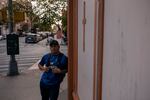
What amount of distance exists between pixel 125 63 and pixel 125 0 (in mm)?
337

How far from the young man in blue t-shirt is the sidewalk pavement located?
9.71ft

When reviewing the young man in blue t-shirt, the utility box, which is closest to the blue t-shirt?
the young man in blue t-shirt

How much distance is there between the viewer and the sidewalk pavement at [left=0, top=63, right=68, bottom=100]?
10.1 metres

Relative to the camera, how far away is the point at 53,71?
22.0ft

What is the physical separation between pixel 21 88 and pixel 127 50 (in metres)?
10.2

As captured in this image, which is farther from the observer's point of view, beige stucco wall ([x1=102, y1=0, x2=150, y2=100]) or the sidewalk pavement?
the sidewalk pavement

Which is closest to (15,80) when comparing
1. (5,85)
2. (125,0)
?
(5,85)

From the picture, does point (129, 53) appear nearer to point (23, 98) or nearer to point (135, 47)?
point (135, 47)

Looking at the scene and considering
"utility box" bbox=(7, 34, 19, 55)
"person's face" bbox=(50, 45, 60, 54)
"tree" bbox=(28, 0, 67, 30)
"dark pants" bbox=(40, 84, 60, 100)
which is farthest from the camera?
"tree" bbox=(28, 0, 67, 30)

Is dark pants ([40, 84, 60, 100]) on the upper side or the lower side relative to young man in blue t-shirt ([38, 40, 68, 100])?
lower

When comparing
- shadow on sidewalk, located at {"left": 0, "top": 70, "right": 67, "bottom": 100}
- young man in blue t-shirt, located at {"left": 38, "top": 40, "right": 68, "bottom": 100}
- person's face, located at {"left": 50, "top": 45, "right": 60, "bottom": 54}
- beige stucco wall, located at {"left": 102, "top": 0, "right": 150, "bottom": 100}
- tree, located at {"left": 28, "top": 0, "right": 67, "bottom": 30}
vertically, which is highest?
tree, located at {"left": 28, "top": 0, "right": 67, "bottom": 30}

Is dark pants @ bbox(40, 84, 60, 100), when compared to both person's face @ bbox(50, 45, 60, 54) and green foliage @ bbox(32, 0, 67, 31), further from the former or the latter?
green foliage @ bbox(32, 0, 67, 31)

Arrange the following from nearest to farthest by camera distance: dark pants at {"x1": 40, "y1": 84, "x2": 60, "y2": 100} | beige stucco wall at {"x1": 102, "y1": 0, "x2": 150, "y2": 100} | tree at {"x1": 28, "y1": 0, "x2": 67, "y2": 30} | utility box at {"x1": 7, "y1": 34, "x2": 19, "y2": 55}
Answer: beige stucco wall at {"x1": 102, "y1": 0, "x2": 150, "y2": 100} < dark pants at {"x1": 40, "y1": 84, "x2": 60, "y2": 100} < utility box at {"x1": 7, "y1": 34, "x2": 19, "y2": 55} < tree at {"x1": 28, "y1": 0, "x2": 67, "y2": 30}

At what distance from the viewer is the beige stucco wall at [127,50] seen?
4.96 feet
